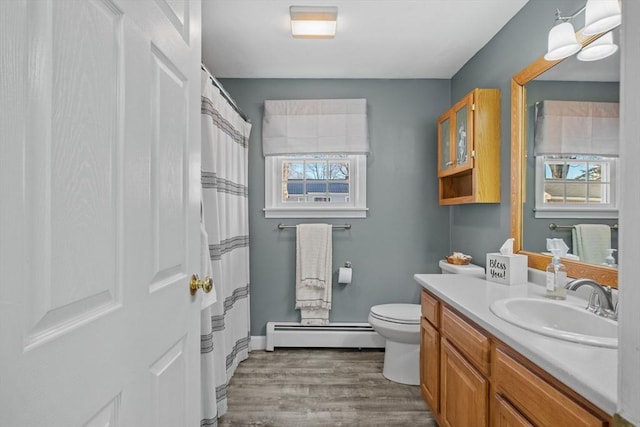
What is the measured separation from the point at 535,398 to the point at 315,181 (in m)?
2.36

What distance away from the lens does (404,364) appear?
7.81 ft

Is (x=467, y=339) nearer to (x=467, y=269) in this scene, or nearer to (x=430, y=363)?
(x=430, y=363)

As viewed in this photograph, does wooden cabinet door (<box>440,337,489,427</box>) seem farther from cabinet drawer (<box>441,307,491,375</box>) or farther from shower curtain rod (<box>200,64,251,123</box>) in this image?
shower curtain rod (<box>200,64,251,123</box>)

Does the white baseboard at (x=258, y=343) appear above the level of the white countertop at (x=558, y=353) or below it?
below

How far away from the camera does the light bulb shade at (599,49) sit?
1.39m

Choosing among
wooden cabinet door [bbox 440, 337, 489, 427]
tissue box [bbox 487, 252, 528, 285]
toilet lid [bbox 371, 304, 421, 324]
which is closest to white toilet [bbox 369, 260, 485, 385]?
toilet lid [bbox 371, 304, 421, 324]

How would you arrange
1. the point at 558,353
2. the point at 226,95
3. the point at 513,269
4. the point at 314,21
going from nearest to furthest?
the point at 558,353 → the point at 513,269 → the point at 314,21 → the point at 226,95

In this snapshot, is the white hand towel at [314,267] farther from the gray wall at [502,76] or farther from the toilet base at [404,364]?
the gray wall at [502,76]

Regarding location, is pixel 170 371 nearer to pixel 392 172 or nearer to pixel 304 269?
pixel 304 269

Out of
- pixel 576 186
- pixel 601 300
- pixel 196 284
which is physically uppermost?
pixel 576 186

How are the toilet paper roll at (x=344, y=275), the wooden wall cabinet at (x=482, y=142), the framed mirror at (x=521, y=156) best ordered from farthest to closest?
the toilet paper roll at (x=344, y=275)
the wooden wall cabinet at (x=482, y=142)
the framed mirror at (x=521, y=156)

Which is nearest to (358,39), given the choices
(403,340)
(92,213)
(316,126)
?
(316,126)

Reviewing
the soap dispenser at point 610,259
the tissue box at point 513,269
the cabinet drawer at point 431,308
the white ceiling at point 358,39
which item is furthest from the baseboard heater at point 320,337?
the white ceiling at point 358,39

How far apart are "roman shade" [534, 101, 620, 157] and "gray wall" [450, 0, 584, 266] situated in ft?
1.06
